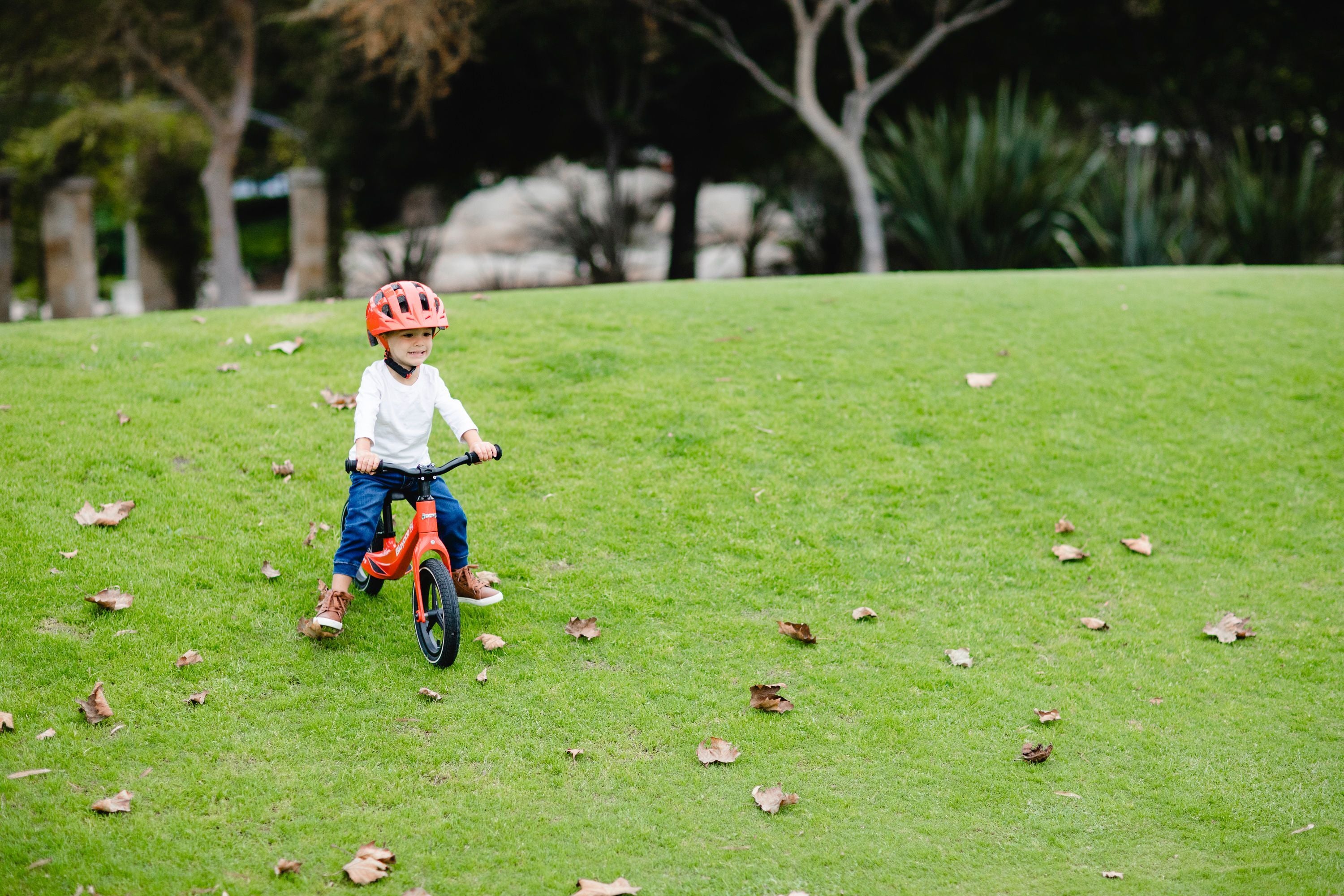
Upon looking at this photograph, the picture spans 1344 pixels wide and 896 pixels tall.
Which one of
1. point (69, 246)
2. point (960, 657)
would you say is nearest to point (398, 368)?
point (960, 657)

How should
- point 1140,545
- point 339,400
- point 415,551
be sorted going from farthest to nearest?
point 339,400, point 1140,545, point 415,551

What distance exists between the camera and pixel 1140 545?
20.0 feet

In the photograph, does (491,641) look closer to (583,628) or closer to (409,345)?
(583,628)

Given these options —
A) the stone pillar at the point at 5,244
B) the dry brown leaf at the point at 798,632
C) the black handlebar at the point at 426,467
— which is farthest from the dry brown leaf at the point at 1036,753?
the stone pillar at the point at 5,244

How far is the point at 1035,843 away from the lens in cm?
389

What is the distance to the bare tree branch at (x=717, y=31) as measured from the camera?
15.8m

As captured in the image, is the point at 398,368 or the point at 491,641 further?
the point at 491,641

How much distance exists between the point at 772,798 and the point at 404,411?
2.19m

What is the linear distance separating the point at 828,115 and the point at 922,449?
1413 centimetres

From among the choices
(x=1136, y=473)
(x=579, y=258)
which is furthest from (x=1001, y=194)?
(x=1136, y=473)

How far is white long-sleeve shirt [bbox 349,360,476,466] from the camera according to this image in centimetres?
463

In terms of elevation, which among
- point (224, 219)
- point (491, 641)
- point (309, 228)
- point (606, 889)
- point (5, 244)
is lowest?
point (606, 889)

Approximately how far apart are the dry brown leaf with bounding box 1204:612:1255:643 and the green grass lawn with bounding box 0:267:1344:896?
53 millimetres

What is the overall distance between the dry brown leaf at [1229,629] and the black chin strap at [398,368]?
13.1ft
